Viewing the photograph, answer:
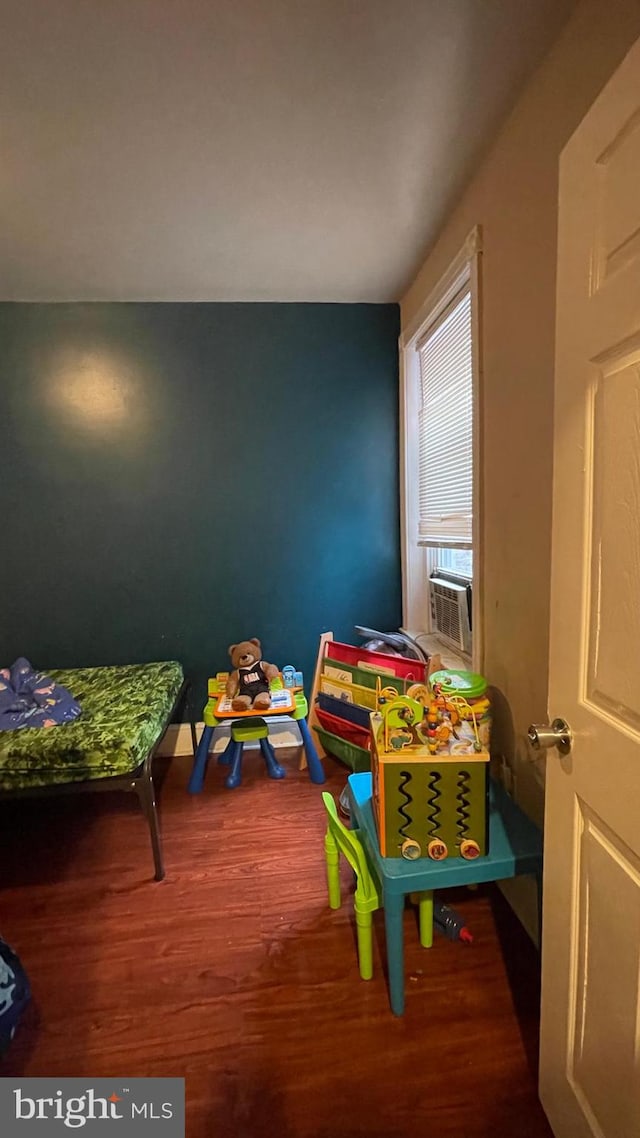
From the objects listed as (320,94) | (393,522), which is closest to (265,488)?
(393,522)

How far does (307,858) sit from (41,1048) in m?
0.93

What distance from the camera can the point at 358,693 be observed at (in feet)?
7.43

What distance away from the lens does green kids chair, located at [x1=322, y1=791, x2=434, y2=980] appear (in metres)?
→ 1.37

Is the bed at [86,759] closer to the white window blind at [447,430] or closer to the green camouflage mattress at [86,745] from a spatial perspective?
the green camouflage mattress at [86,745]

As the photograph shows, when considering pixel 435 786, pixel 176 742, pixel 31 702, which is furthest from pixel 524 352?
pixel 176 742

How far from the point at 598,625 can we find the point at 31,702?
2182mm

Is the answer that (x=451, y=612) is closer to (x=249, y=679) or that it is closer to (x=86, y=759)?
(x=249, y=679)

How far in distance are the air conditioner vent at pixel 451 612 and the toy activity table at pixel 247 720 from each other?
30.4 inches

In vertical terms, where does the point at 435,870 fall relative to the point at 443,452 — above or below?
below

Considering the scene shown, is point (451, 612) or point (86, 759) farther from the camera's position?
point (451, 612)

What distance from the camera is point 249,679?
2455mm

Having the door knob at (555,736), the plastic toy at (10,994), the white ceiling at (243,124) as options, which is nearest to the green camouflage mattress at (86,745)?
the plastic toy at (10,994)

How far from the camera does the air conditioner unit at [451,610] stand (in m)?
2.18

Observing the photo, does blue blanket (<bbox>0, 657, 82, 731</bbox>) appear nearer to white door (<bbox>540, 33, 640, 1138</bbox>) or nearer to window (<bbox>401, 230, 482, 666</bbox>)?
window (<bbox>401, 230, 482, 666</bbox>)
